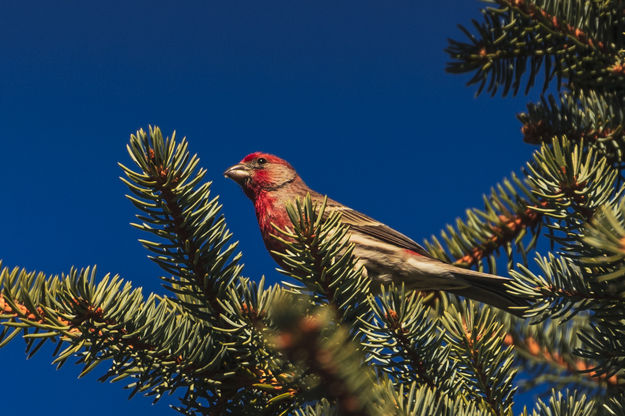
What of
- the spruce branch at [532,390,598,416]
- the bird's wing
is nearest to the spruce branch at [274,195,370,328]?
the spruce branch at [532,390,598,416]

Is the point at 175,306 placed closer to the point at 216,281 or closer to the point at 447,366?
the point at 216,281

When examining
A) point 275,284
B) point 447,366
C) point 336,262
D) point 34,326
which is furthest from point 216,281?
point 447,366

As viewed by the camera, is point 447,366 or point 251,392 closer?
point 447,366

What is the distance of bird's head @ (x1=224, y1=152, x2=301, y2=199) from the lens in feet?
12.8

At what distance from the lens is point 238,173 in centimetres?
403

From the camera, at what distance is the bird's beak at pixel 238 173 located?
4.02 m

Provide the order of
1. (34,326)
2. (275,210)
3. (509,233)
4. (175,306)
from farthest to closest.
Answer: (275,210)
(509,233)
(175,306)
(34,326)

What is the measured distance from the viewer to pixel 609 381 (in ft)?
6.94

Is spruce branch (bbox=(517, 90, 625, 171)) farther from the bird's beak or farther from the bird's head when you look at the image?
the bird's beak

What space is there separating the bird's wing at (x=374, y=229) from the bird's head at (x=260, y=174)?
1.32ft

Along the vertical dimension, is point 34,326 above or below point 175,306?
below

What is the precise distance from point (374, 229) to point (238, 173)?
1.02 meters

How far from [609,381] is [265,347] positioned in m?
1.20

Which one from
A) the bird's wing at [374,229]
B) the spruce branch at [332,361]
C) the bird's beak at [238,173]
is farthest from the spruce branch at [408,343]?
the bird's beak at [238,173]
